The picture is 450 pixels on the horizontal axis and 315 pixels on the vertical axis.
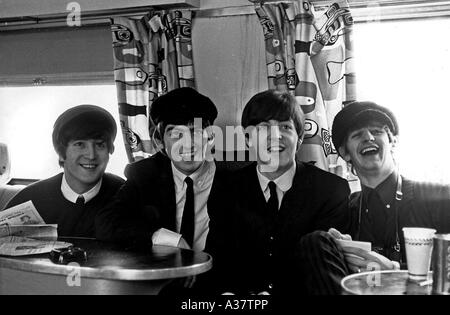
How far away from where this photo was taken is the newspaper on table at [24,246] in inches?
62.7

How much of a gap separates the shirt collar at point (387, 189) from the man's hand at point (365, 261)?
317mm

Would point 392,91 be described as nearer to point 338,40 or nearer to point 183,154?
point 338,40

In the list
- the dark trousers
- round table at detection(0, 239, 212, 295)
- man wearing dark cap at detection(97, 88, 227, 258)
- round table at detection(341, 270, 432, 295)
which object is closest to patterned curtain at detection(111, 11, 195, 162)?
man wearing dark cap at detection(97, 88, 227, 258)

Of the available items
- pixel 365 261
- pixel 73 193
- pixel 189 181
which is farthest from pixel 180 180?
pixel 365 261

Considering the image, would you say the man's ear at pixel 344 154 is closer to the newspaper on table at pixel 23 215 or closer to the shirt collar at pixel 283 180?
the shirt collar at pixel 283 180

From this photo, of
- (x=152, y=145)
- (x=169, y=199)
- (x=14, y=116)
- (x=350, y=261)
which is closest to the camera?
(x=350, y=261)

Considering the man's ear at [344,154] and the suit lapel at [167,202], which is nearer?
the man's ear at [344,154]

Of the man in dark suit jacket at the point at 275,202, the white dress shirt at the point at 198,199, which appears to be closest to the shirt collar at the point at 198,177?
the white dress shirt at the point at 198,199

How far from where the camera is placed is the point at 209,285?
1.81 m

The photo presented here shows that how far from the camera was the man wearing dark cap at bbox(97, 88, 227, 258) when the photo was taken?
6.62ft

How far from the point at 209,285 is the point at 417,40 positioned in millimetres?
1349

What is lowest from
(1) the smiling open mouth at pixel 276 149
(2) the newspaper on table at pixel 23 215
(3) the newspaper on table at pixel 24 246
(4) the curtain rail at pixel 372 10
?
(3) the newspaper on table at pixel 24 246

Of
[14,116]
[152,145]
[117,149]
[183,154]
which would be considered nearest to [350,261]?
[183,154]

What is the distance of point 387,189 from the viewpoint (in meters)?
1.81
